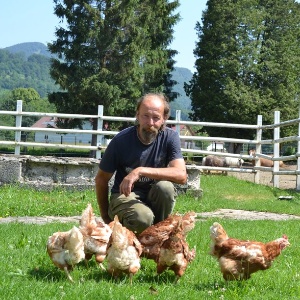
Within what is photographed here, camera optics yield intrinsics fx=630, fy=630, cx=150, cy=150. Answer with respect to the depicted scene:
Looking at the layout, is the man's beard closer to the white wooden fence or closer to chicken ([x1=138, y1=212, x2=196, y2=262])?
chicken ([x1=138, y1=212, x2=196, y2=262])

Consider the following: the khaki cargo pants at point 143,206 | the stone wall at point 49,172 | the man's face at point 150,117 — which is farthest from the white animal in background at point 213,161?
the man's face at point 150,117

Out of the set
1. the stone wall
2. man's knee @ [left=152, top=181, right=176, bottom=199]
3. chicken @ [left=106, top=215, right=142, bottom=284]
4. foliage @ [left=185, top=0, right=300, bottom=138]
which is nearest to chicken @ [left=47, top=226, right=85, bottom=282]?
chicken @ [left=106, top=215, right=142, bottom=284]

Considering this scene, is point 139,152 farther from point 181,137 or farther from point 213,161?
point 213,161

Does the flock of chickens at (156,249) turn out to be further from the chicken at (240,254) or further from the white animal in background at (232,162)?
the white animal in background at (232,162)

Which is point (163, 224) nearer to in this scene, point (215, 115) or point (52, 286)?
point (52, 286)

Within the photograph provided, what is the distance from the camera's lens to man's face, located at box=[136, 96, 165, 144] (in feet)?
18.0

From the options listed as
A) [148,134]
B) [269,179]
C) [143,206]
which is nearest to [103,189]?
[143,206]

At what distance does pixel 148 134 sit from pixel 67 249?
4.34 ft

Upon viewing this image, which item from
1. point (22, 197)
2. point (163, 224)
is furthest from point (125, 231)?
point (22, 197)

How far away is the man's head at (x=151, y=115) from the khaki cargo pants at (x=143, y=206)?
0.46 meters

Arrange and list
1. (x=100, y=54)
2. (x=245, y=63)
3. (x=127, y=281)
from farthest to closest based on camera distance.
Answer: (x=245, y=63) → (x=100, y=54) → (x=127, y=281)

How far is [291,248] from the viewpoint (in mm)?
6957

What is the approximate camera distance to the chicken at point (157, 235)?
5.16m

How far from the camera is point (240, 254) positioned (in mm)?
4863
